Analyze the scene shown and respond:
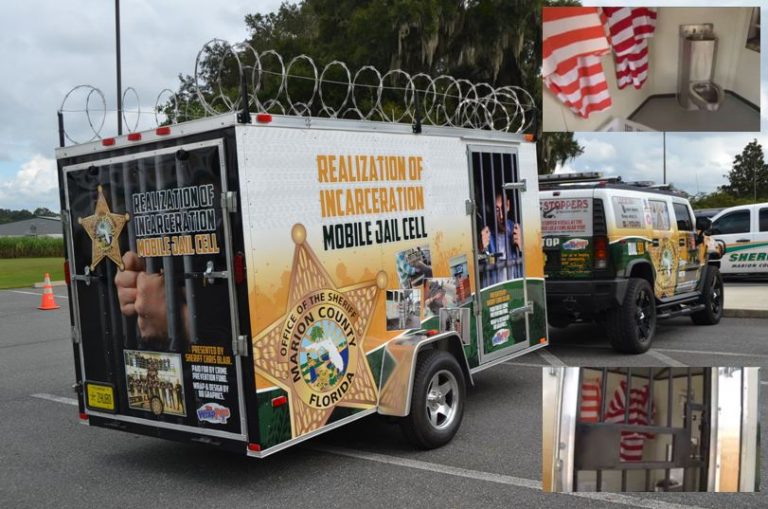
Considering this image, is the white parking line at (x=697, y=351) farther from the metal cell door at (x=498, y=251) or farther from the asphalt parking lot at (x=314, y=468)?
the metal cell door at (x=498, y=251)

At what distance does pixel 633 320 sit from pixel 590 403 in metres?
6.50

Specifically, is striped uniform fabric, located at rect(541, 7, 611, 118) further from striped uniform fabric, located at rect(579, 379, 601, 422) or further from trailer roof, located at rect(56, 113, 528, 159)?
striped uniform fabric, located at rect(579, 379, 601, 422)

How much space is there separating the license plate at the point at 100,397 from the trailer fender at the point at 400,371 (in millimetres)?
1967

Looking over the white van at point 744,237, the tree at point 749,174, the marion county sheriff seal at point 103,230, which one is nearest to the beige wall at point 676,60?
the white van at point 744,237

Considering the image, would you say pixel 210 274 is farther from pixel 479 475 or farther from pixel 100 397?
pixel 479 475

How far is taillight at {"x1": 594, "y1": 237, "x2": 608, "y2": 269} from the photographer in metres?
8.58

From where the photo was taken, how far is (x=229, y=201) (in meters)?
4.58

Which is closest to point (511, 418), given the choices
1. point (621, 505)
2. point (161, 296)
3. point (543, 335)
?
point (543, 335)

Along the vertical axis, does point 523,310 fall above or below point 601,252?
below

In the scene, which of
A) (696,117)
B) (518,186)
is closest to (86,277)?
(518,186)

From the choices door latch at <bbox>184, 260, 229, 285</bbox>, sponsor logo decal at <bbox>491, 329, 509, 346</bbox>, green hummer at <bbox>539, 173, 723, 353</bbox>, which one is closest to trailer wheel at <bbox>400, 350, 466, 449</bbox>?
sponsor logo decal at <bbox>491, 329, 509, 346</bbox>

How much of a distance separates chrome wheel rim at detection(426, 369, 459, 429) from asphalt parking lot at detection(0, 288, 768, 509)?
7.9 inches

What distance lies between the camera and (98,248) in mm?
5438

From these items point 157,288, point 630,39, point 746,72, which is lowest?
point 157,288
